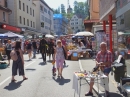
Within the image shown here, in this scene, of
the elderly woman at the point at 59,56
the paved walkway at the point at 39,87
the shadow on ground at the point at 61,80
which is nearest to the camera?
the paved walkway at the point at 39,87

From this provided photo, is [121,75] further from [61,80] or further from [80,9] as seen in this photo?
[80,9]

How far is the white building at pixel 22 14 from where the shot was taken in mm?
41344

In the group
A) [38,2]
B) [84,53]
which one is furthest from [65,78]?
[38,2]

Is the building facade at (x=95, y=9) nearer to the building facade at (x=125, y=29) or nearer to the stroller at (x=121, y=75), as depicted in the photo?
the building facade at (x=125, y=29)

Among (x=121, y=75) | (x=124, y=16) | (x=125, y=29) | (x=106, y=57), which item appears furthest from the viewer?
(x=124, y=16)

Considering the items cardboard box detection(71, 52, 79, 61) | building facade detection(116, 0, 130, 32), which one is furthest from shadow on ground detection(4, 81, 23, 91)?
cardboard box detection(71, 52, 79, 61)

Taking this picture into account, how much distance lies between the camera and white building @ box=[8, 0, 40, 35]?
41.3 m

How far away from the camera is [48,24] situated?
8106cm

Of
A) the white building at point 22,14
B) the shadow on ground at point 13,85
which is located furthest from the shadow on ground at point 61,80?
the white building at point 22,14

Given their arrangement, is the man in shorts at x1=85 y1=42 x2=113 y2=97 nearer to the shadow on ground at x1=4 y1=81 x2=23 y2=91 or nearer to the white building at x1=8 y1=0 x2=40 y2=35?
the shadow on ground at x1=4 y1=81 x2=23 y2=91

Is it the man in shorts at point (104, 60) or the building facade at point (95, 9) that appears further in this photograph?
the building facade at point (95, 9)

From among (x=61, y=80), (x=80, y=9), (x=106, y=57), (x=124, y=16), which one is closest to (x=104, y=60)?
(x=106, y=57)

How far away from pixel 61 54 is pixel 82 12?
162 metres

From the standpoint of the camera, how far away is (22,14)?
1781 inches
